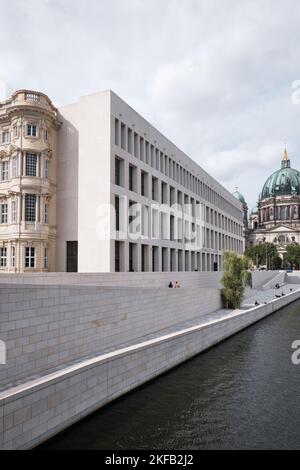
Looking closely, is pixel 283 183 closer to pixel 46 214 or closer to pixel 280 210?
pixel 280 210

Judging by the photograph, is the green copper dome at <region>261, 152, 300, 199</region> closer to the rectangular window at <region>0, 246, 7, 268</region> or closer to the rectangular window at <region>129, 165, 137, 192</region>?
the rectangular window at <region>129, 165, 137, 192</region>

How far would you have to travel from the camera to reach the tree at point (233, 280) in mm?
39188

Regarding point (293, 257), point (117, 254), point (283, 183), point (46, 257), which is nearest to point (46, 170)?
point (46, 257)

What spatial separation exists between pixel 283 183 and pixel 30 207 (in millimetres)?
166042

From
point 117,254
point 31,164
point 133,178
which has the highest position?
point 133,178

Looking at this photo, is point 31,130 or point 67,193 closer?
point 31,130

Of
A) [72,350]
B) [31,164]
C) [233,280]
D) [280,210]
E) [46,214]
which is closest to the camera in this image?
[72,350]

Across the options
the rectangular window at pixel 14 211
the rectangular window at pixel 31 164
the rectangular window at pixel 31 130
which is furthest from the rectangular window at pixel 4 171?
the rectangular window at pixel 31 130

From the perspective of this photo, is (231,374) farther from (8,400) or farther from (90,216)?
(90,216)

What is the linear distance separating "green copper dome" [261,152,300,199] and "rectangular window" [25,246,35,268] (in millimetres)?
163246

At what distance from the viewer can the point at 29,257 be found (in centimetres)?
3203

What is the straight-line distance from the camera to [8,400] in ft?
34.3

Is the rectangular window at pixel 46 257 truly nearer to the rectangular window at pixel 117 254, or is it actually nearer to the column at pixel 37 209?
the column at pixel 37 209
